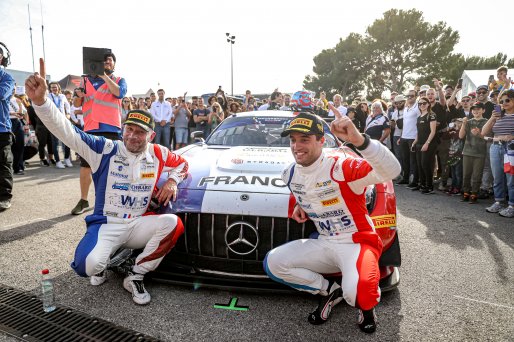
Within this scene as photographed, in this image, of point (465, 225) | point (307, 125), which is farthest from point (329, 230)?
point (465, 225)

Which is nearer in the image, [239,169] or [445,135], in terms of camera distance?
[239,169]

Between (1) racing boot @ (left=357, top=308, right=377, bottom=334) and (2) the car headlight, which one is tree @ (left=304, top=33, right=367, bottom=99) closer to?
(2) the car headlight

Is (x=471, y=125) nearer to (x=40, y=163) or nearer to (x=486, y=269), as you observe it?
(x=486, y=269)

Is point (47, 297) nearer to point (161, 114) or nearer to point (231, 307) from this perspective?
point (231, 307)

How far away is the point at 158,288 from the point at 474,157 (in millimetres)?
5704

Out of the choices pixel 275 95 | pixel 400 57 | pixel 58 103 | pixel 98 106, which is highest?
pixel 400 57

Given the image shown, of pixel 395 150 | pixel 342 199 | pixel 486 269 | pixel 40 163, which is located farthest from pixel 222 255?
pixel 40 163

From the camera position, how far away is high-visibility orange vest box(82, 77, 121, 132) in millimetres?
4195

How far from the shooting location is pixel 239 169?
2.85 m

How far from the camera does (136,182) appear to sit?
8.46 feet

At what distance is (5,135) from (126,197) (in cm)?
330

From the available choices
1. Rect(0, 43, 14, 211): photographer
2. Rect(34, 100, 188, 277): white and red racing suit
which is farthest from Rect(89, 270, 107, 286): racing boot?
Rect(0, 43, 14, 211): photographer

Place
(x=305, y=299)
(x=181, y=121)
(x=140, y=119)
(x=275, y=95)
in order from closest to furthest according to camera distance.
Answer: (x=305, y=299), (x=140, y=119), (x=275, y=95), (x=181, y=121)

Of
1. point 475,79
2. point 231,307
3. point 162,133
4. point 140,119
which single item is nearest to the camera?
point 231,307
